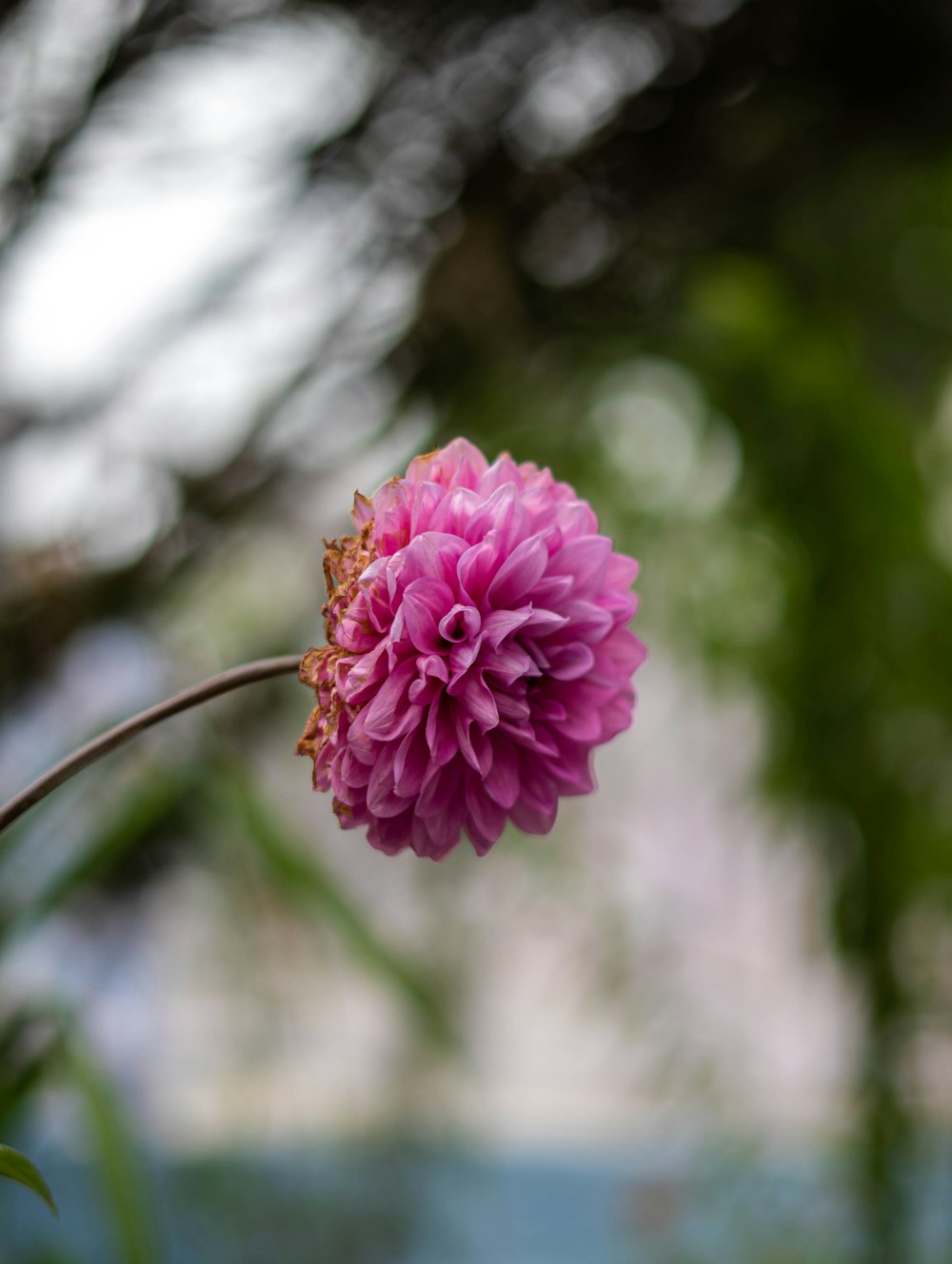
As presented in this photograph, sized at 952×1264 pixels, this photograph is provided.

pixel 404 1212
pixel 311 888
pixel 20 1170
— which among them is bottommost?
pixel 404 1212

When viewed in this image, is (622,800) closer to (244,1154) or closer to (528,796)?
(244,1154)

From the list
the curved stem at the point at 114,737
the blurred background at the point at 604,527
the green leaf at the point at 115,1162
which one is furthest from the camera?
the blurred background at the point at 604,527

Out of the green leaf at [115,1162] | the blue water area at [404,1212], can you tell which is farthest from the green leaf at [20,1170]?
the blue water area at [404,1212]

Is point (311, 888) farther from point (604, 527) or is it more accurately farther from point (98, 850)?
point (604, 527)

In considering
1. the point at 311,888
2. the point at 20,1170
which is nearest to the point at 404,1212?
the point at 311,888

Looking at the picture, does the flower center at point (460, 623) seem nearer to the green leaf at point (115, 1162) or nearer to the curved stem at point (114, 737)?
the curved stem at point (114, 737)

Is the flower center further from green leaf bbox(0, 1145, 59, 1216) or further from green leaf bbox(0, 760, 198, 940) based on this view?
green leaf bbox(0, 760, 198, 940)
